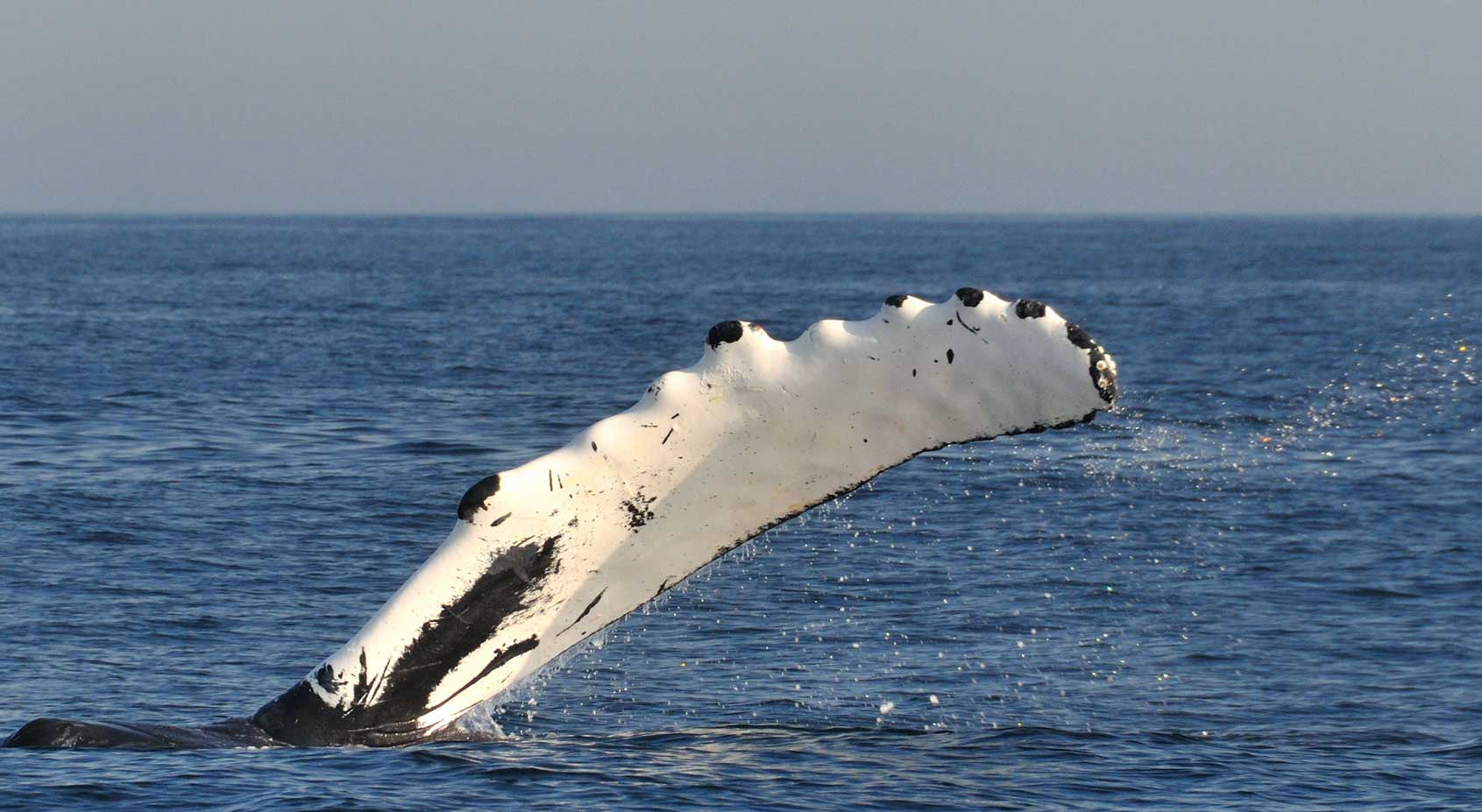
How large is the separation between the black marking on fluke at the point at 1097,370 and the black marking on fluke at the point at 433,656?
2448 mm

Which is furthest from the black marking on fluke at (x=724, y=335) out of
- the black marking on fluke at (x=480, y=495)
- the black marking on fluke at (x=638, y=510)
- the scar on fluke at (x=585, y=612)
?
the scar on fluke at (x=585, y=612)

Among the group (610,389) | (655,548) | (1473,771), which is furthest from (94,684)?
(610,389)

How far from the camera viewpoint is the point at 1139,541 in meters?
21.2

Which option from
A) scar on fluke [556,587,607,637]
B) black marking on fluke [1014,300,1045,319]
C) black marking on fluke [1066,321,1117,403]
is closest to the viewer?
black marking on fluke [1066,321,1117,403]

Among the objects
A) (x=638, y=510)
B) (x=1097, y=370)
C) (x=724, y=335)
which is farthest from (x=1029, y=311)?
(x=638, y=510)

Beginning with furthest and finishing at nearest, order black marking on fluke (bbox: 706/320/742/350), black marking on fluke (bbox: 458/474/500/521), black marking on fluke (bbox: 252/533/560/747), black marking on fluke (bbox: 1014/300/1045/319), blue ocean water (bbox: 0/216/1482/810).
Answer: blue ocean water (bbox: 0/216/1482/810) < black marking on fluke (bbox: 252/533/560/747) < black marking on fluke (bbox: 458/474/500/521) < black marking on fluke (bbox: 706/320/742/350) < black marking on fluke (bbox: 1014/300/1045/319)

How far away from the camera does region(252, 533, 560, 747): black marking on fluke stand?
8562mm

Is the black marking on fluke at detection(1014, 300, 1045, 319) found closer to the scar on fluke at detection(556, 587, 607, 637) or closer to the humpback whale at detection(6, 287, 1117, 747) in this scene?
the humpback whale at detection(6, 287, 1117, 747)

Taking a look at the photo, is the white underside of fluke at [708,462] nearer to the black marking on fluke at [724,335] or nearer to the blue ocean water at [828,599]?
the black marking on fluke at [724,335]

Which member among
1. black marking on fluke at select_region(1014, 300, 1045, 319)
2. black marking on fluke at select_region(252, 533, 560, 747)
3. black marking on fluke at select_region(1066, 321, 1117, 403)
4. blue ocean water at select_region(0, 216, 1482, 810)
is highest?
black marking on fluke at select_region(1014, 300, 1045, 319)

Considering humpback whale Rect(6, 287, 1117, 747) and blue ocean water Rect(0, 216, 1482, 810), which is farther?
blue ocean water Rect(0, 216, 1482, 810)

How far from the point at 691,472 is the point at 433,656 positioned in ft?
4.80

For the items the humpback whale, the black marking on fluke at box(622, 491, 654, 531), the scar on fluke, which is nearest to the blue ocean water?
the humpback whale

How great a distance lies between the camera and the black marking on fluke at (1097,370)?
8.02 m
